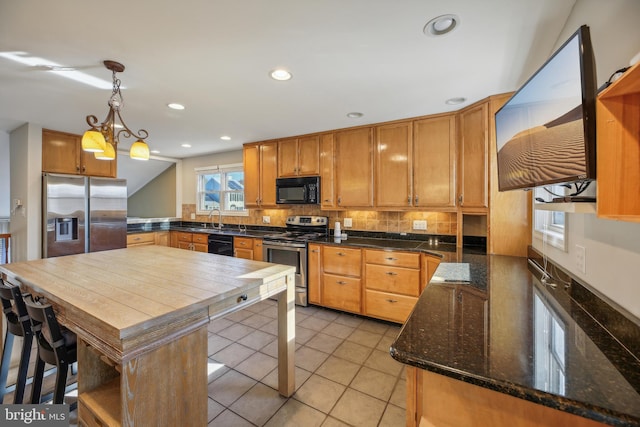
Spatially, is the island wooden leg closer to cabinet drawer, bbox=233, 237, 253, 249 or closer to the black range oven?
the black range oven

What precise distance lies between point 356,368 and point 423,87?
7.96 ft

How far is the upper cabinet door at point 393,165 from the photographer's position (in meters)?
3.06

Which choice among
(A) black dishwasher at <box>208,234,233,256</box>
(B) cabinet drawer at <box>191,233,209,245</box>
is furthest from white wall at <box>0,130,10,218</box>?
(A) black dishwasher at <box>208,234,233,256</box>

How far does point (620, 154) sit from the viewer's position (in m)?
0.67

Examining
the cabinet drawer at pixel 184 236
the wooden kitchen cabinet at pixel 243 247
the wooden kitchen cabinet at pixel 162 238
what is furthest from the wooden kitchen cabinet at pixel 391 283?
the wooden kitchen cabinet at pixel 162 238

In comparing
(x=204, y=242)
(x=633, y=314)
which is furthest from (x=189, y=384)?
(x=204, y=242)

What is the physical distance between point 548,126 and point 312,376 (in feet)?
7.10

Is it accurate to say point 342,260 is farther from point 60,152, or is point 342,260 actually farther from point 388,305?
point 60,152

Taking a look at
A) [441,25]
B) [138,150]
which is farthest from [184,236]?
[441,25]

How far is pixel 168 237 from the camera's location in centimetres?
498

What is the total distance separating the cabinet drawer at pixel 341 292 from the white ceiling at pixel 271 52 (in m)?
1.94

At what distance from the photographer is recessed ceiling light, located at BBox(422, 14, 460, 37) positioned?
140cm

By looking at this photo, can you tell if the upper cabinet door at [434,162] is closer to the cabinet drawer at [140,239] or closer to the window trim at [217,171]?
the window trim at [217,171]

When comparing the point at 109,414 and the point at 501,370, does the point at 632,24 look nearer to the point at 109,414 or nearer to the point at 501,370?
the point at 501,370
